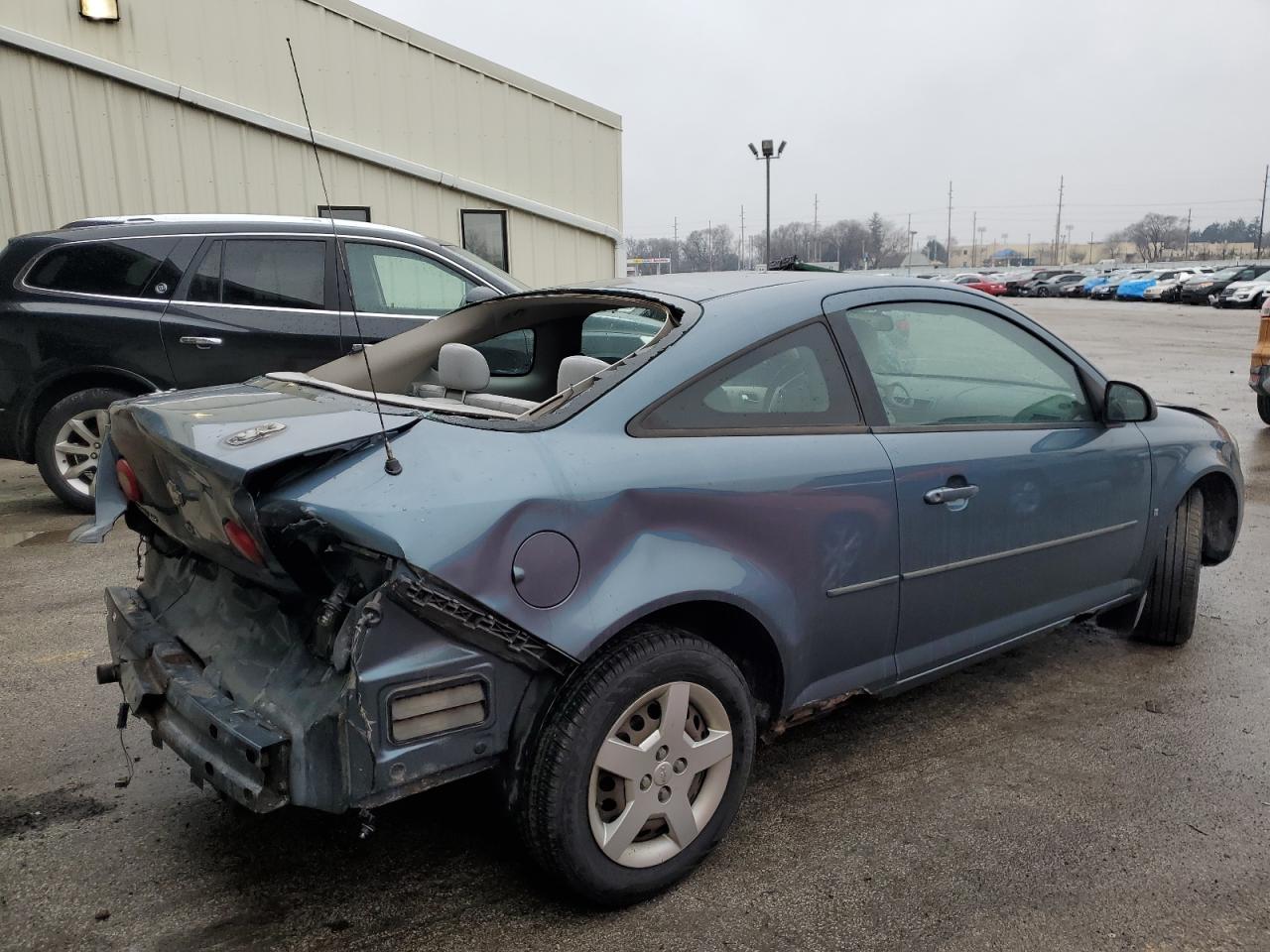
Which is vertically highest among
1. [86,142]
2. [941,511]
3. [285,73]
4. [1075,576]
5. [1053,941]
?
[285,73]

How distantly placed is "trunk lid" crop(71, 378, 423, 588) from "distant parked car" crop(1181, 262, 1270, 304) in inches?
1700

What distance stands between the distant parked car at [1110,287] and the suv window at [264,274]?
4879 cm

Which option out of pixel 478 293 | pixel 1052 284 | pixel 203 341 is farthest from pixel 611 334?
pixel 1052 284

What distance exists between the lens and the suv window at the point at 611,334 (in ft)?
12.7

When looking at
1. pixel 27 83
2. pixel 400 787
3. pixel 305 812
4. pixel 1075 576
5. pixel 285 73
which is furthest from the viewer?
Answer: pixel 285 73

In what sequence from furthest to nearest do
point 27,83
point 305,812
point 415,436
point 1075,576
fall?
point 27,83 < point 1075,576 < point 305,812 < point 415,436

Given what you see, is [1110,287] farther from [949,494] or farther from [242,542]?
[242,542]

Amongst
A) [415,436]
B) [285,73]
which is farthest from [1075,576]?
[285,73]

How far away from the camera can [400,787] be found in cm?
224

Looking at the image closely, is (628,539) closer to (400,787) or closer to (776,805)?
(400,787)

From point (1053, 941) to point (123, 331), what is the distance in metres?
6.31

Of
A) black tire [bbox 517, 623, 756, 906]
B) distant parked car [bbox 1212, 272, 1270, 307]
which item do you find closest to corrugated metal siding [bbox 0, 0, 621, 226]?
black tire [bbox 517, 623, 756, 906]

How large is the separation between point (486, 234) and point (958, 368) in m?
10.2

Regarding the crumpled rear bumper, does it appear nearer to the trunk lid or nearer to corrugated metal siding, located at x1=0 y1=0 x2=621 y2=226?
the trunk lid
